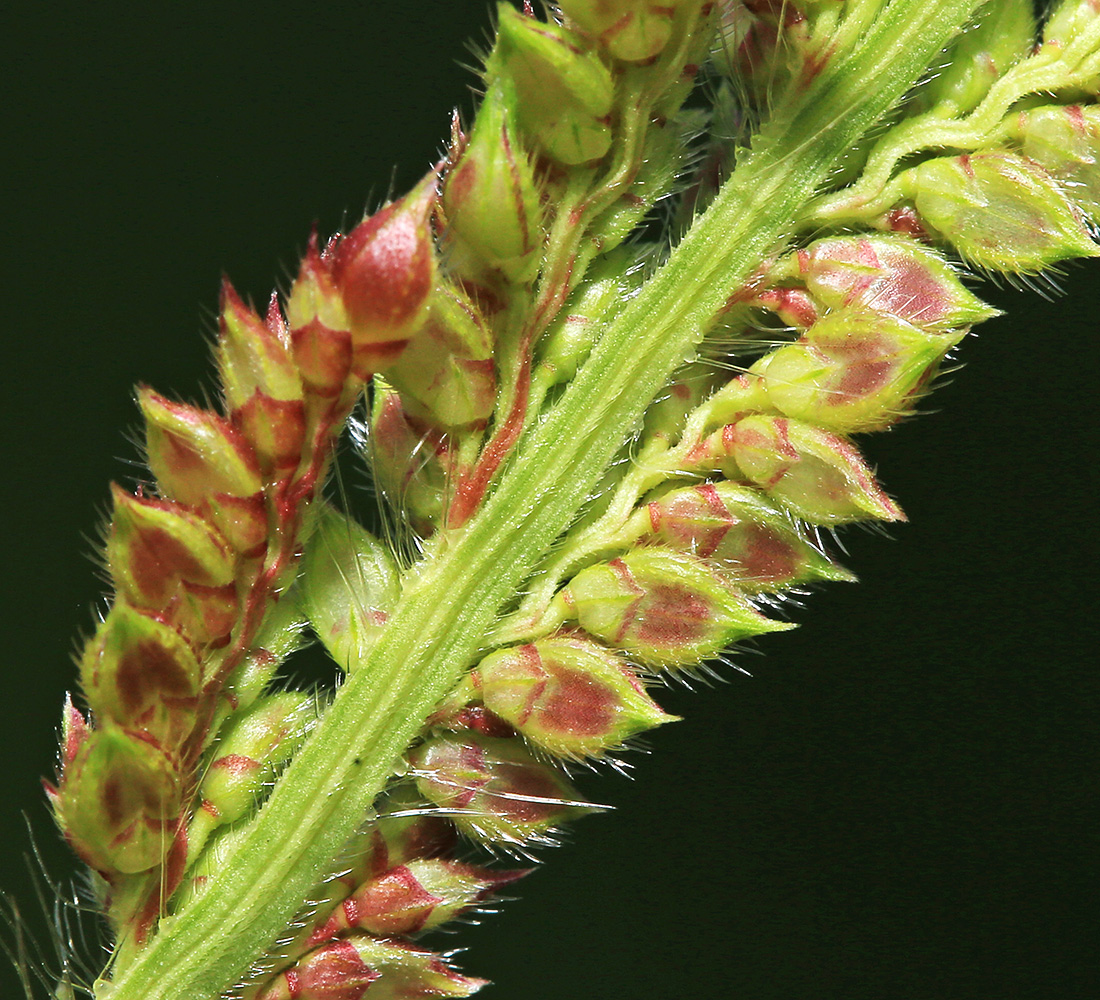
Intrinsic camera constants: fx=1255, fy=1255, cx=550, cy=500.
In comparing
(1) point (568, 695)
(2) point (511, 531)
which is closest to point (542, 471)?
(2) point (511, 531)

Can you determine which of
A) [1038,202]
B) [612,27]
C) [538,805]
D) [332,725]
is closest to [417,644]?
[332,725]

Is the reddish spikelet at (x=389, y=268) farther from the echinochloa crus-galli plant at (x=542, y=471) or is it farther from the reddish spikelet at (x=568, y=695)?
the reddish spikelet at (x=568, y=695)

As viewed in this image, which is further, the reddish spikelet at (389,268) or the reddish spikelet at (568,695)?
the reddish spikelet at (568,695)

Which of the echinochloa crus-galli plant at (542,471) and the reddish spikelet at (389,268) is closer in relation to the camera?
the reddish spikelet at (389,268)

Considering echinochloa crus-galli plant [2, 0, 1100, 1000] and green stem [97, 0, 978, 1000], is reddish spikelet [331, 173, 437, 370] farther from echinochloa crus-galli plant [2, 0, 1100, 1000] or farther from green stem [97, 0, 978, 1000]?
green stem [97, 0, 978, 1000]

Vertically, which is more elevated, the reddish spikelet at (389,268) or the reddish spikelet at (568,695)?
the reddish spikelet at (389,268)

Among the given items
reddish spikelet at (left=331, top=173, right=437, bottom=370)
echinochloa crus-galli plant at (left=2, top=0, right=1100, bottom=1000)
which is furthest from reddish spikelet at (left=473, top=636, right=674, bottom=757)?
reddish spikelet at (left=331, top=173, right=437, bottom=370)

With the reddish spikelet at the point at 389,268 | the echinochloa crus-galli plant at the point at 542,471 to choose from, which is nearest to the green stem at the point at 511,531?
the echinochloa crus-galli plant at the point at 542,471

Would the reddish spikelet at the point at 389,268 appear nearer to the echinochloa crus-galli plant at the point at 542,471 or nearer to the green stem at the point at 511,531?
the echinochloa crus-galli plant at the point at 542,471
